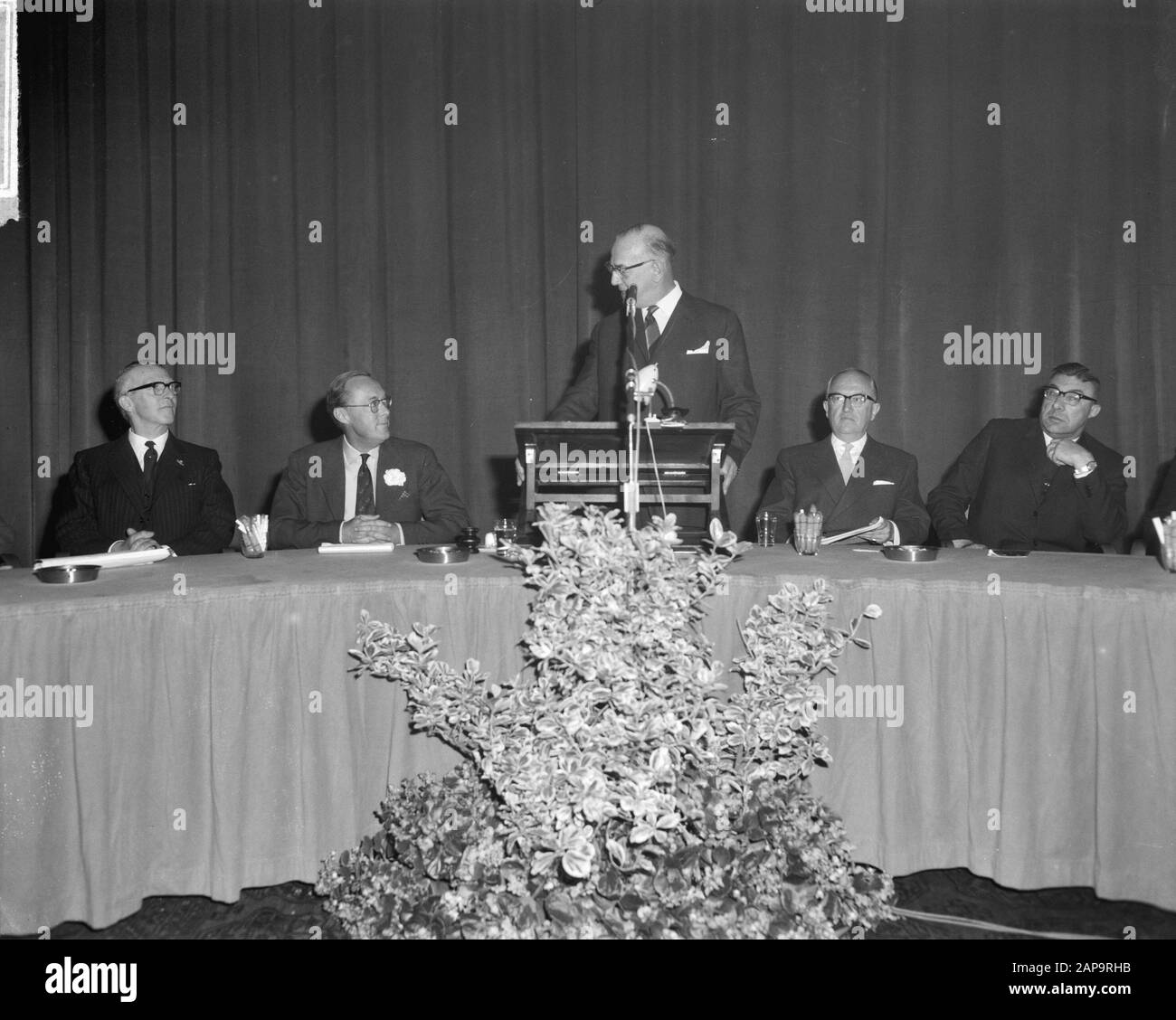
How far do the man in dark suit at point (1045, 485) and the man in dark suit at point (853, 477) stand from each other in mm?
293

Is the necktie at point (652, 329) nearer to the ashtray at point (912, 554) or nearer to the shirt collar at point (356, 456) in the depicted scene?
the shirt collar at point (356, 456)

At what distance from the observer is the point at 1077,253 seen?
5.11 meters

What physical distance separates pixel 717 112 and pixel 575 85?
2.30 feet

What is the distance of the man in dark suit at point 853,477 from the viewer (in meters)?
3.81

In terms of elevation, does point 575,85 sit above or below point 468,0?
below

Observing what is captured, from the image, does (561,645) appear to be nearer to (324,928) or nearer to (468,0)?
(324,928)

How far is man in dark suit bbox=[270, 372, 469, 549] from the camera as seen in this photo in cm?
372

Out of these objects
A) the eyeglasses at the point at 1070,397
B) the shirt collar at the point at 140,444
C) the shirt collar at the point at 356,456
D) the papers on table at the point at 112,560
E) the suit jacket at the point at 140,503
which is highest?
the eyeglasses at the point at 1070,397

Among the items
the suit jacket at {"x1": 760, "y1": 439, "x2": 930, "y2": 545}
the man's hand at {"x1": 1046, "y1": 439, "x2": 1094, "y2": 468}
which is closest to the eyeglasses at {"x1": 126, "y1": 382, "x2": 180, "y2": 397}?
the suit jacket at {"x1": 760, "y1": 439, "x2": 930, "y2": 545}

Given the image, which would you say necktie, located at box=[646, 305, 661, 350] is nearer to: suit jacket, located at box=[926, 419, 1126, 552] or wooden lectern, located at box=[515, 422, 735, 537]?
wooden lectern, located at box=[515, 422, 735, 537]

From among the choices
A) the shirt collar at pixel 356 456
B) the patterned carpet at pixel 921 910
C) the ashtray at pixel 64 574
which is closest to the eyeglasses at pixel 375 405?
the shirt collar at pixel 356 456

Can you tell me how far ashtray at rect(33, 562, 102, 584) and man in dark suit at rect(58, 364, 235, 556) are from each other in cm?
111

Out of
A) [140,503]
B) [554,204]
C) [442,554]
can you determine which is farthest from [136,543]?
[554,204]

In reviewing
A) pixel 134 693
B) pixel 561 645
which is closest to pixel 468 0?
pixel 134 693
